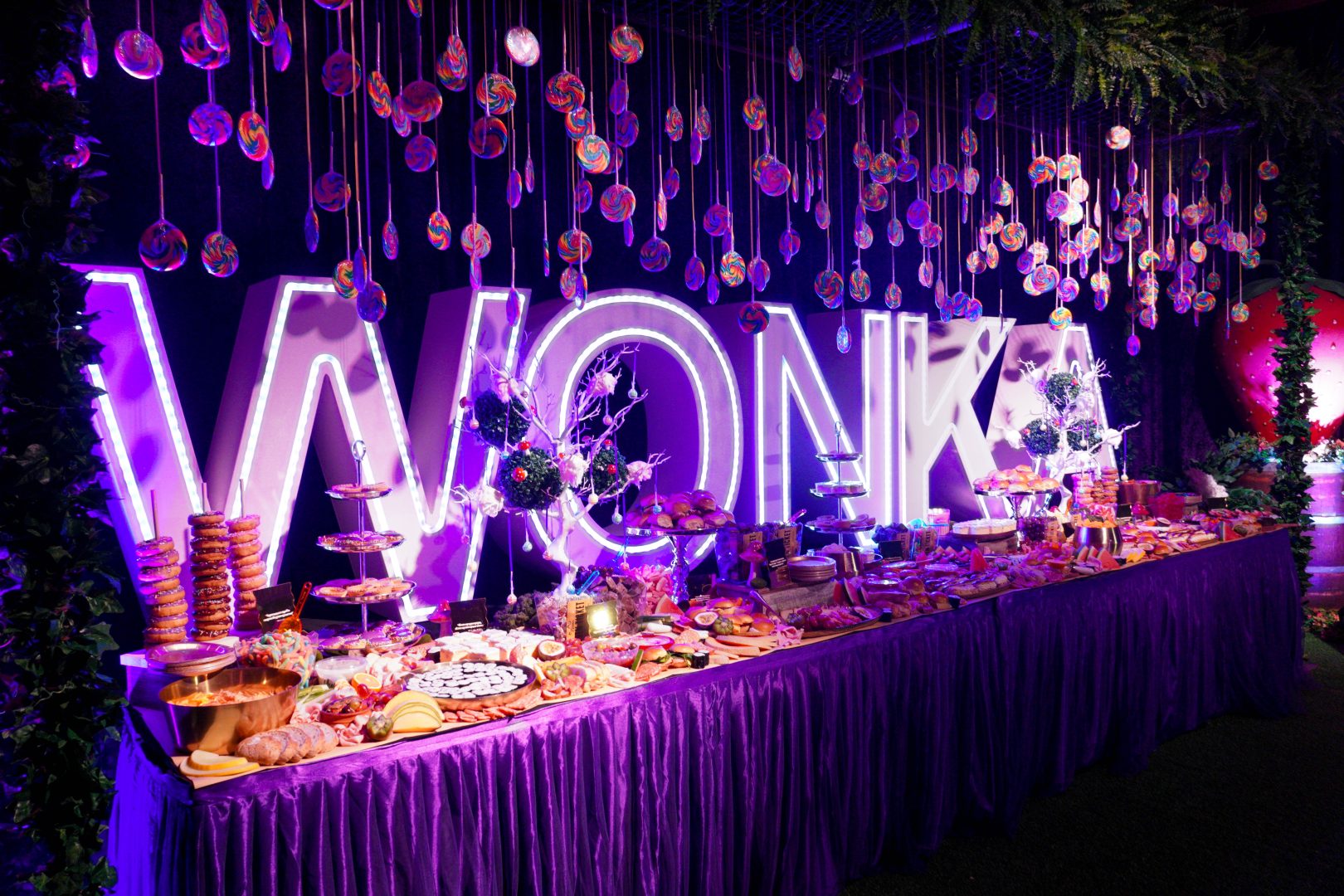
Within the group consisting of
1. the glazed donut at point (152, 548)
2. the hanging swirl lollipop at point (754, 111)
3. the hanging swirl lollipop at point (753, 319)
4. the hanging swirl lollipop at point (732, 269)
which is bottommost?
the glazed donut at point (152, 548)

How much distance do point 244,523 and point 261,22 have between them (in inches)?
Result: 60.0

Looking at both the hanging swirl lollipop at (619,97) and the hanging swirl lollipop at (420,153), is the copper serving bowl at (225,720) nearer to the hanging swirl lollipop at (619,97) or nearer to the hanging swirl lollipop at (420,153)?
the hanging swirl lollipop at (420,153)

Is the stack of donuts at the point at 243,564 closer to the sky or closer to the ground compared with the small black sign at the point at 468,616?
closer to the sky

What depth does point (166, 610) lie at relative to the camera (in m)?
2.85

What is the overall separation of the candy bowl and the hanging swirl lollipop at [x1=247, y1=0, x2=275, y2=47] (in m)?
1.93

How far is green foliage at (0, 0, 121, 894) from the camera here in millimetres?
2162

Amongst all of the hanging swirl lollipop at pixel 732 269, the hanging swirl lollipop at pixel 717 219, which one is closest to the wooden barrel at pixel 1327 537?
the hanging swirl lollipop at pixel 732 269

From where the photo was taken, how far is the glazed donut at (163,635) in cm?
284

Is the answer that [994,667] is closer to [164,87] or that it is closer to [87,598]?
[87,598]

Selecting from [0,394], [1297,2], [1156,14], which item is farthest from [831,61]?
[0,394]

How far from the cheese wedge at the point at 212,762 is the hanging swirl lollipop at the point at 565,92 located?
6.78ft

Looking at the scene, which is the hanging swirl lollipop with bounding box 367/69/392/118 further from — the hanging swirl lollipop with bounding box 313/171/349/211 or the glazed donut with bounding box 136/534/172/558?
the glazed donut with bounding box 136/534/172/558

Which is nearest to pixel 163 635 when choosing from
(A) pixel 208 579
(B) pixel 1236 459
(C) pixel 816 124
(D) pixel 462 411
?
(A) pixel 208 579

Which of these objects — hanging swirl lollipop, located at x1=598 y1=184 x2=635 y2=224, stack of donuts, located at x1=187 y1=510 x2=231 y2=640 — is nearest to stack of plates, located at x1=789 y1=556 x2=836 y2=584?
hanging swirl lollipop, located at x1=598 y1=184 x2=635 y2=224
